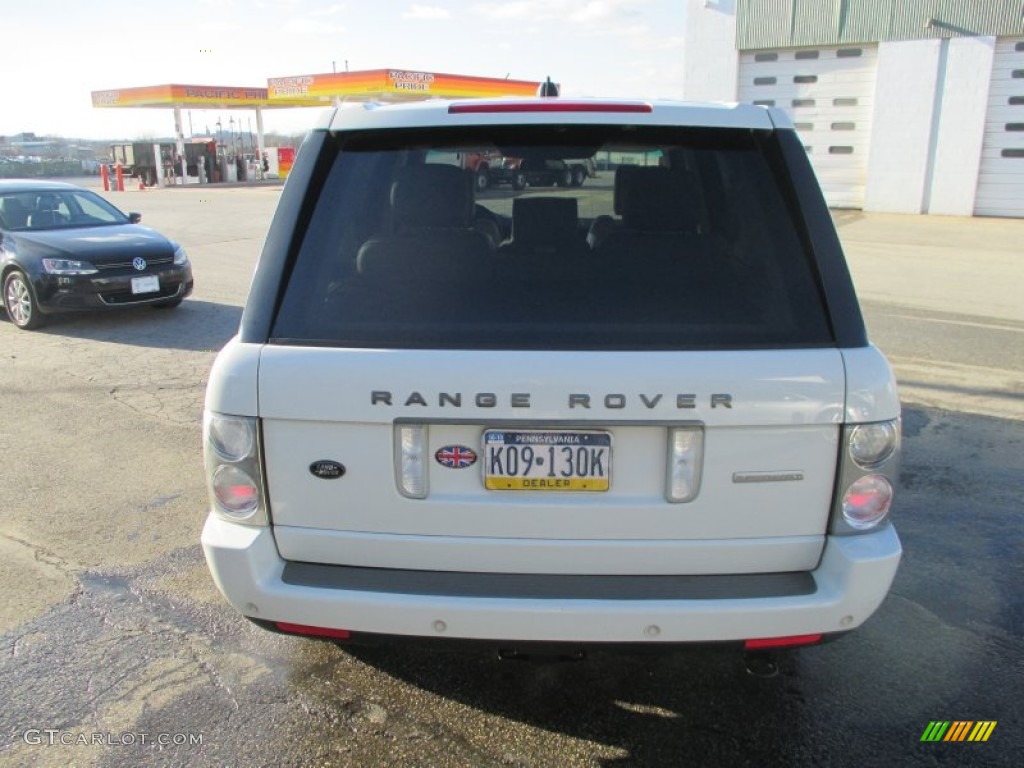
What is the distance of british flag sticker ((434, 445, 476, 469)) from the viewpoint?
2.32 metres

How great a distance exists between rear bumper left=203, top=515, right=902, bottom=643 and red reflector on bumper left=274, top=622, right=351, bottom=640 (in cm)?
4

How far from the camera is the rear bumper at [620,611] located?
2.28m

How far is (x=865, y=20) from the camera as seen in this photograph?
65.6 feet

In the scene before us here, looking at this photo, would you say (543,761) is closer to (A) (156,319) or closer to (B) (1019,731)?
(B) (1019,731)

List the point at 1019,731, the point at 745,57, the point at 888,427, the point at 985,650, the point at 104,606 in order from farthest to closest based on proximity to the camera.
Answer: the point at 745,57 → the point at 104,606 → the point at 985,650 → the point at 1019,731 → the point at 888,427

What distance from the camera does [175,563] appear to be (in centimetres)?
392

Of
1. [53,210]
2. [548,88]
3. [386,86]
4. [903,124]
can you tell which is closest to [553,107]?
[548,88]

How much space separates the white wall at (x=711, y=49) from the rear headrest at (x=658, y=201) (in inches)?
797

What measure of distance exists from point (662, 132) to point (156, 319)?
8.21 metres

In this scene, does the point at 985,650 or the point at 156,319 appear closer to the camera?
A: the point at 985,650

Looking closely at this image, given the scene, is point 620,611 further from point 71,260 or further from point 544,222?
point 71,260

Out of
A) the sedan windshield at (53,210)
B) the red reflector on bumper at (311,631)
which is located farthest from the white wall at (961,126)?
the red reflector on bumper at (311,631)

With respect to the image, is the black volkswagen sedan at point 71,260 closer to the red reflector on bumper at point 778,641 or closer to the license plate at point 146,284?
the license plate at point 146,284

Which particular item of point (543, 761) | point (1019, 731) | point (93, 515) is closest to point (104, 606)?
point (93, 515)
